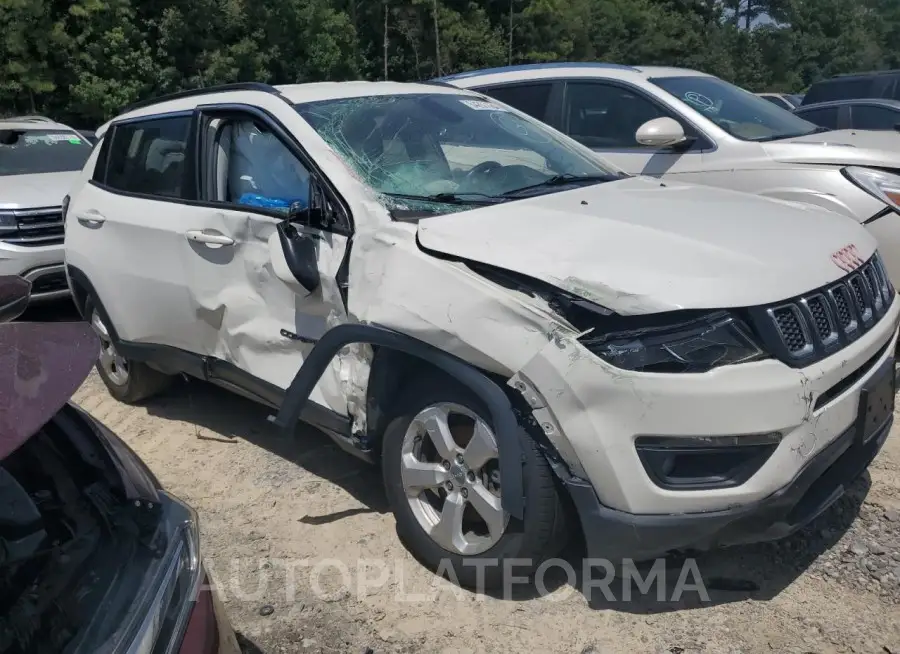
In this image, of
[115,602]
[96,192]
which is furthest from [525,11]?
[115,602]

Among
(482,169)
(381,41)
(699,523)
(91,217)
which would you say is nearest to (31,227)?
(91,217)

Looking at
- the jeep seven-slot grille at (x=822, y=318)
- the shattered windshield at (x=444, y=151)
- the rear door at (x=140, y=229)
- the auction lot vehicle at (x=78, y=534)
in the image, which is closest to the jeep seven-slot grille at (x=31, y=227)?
the rear door at (x=140, y=229)

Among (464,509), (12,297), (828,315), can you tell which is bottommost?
(464,509)

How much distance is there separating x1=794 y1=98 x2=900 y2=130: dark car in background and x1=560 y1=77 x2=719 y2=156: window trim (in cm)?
571

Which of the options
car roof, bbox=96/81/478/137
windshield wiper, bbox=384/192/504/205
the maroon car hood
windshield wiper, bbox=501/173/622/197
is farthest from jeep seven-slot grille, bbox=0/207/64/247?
the maroon car hood

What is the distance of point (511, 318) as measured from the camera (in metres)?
2.64

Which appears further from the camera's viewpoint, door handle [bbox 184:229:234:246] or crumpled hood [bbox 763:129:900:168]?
crumpled hood [bbox 763:129:900:168]

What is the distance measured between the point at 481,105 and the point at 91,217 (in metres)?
2.23

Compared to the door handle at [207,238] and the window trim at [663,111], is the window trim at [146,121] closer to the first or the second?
the door handle at [207,238]

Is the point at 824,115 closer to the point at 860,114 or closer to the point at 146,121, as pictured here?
the point at 860,114

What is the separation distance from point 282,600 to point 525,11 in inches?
1435

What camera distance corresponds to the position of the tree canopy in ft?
67.1

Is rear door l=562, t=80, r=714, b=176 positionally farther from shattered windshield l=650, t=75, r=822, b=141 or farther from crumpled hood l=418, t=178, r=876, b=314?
crumpled hood l=418, t=178, r=876, b=314

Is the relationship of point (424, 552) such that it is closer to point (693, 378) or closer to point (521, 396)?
point (521, 396)
